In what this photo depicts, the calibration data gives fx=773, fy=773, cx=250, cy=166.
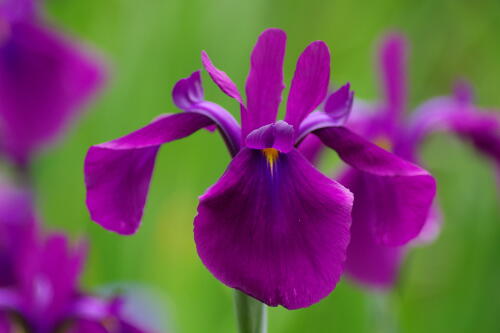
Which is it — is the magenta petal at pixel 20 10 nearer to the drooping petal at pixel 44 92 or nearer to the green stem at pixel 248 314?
the drooping petal at pixel 44 92

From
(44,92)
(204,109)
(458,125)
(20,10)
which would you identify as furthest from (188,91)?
(20,10)

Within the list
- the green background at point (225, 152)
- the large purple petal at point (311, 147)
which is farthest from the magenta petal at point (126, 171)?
the green background at point (225, 152)

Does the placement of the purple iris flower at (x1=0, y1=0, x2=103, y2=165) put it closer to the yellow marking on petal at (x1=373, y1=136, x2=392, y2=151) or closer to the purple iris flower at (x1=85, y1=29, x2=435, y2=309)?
the yellow marking on petal at (x1=373, y1=136, x2=392, y2=151)

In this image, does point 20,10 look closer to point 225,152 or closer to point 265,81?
point 225,152

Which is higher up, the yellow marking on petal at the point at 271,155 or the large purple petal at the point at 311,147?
the yellow marking on petal at the point at 271,155

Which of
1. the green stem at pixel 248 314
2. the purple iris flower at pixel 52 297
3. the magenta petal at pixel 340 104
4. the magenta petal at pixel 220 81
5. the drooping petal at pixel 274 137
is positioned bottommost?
the purple iris flower at pixel 52 297

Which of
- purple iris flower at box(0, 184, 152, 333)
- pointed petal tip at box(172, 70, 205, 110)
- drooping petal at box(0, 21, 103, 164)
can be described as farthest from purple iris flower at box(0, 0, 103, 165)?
pointed petal tip at box(172, 70, 205, 110)
